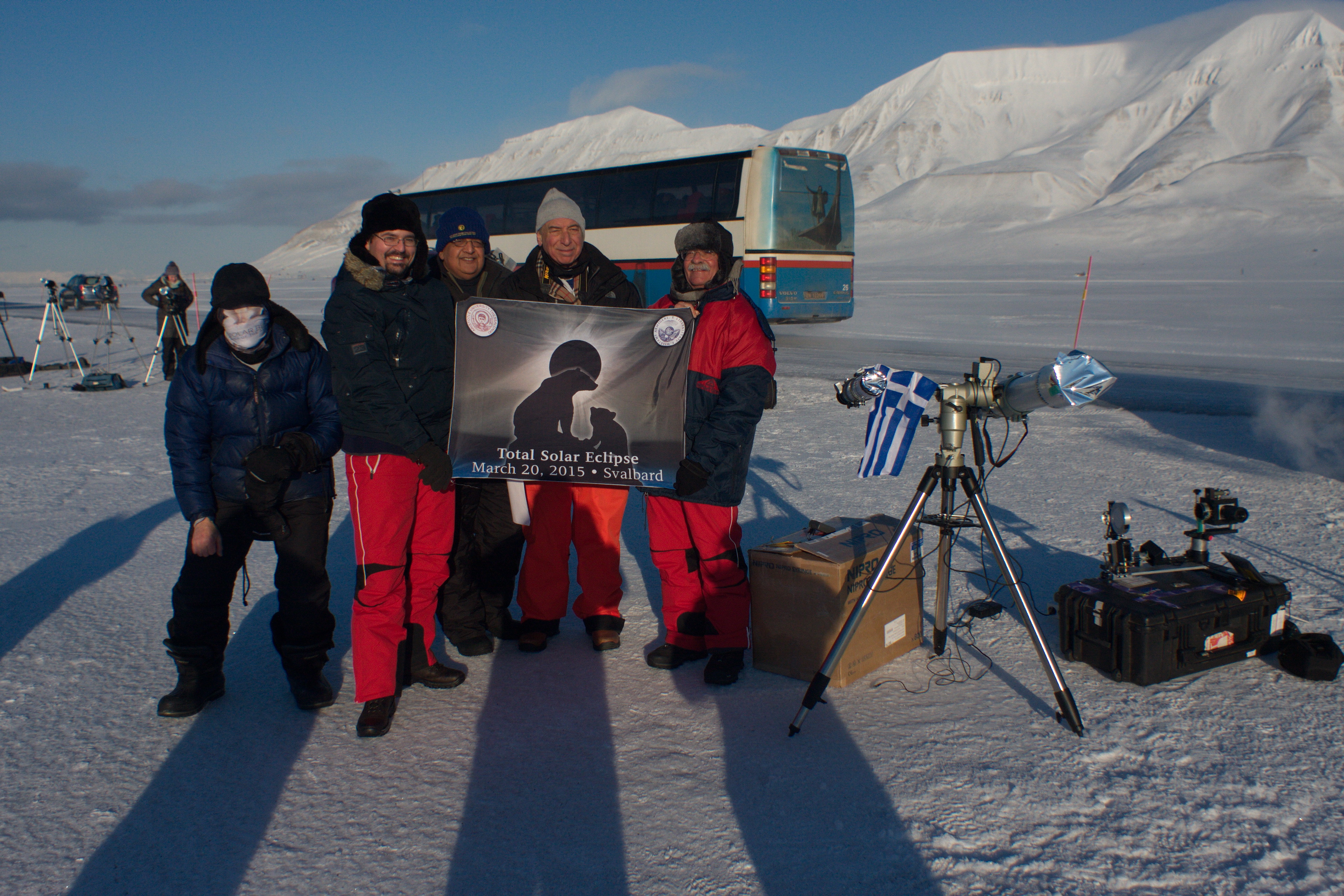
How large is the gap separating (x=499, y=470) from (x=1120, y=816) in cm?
251

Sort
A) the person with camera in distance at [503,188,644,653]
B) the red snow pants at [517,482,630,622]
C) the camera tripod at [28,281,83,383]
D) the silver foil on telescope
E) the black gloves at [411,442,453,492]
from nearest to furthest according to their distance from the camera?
the silver foil on telescope
the black gloves at [411,442,453,492]
the person with camera in distance at [503,188,644,653]
the red snow pants at [517,482,630,622]
the camera tripod at [28,281,83,383]

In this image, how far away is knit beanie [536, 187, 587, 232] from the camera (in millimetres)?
3727

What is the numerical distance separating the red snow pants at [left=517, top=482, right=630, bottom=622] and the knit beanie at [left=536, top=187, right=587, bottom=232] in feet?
3.83

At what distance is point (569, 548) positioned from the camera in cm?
401

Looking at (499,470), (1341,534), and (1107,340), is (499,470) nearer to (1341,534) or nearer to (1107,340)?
(1341,534)

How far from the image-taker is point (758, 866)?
243 cm

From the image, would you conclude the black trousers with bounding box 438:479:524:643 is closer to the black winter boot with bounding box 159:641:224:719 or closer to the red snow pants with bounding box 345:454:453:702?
the red snow pants with bounding box 345:454:453:702

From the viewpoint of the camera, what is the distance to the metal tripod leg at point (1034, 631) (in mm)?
2988

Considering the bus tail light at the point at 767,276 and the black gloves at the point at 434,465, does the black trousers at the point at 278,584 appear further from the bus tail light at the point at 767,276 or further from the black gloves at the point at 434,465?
the bus tail light at the point at 767,276

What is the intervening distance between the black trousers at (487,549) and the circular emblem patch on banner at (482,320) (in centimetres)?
82

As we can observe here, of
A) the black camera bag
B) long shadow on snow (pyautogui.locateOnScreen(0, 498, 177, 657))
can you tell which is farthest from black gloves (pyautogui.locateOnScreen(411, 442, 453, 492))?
the black camera bag

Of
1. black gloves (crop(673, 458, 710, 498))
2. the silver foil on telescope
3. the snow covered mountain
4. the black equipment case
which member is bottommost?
the black equipment case

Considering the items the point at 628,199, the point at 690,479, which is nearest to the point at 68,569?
the point at 690,479

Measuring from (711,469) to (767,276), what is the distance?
12069 mm
